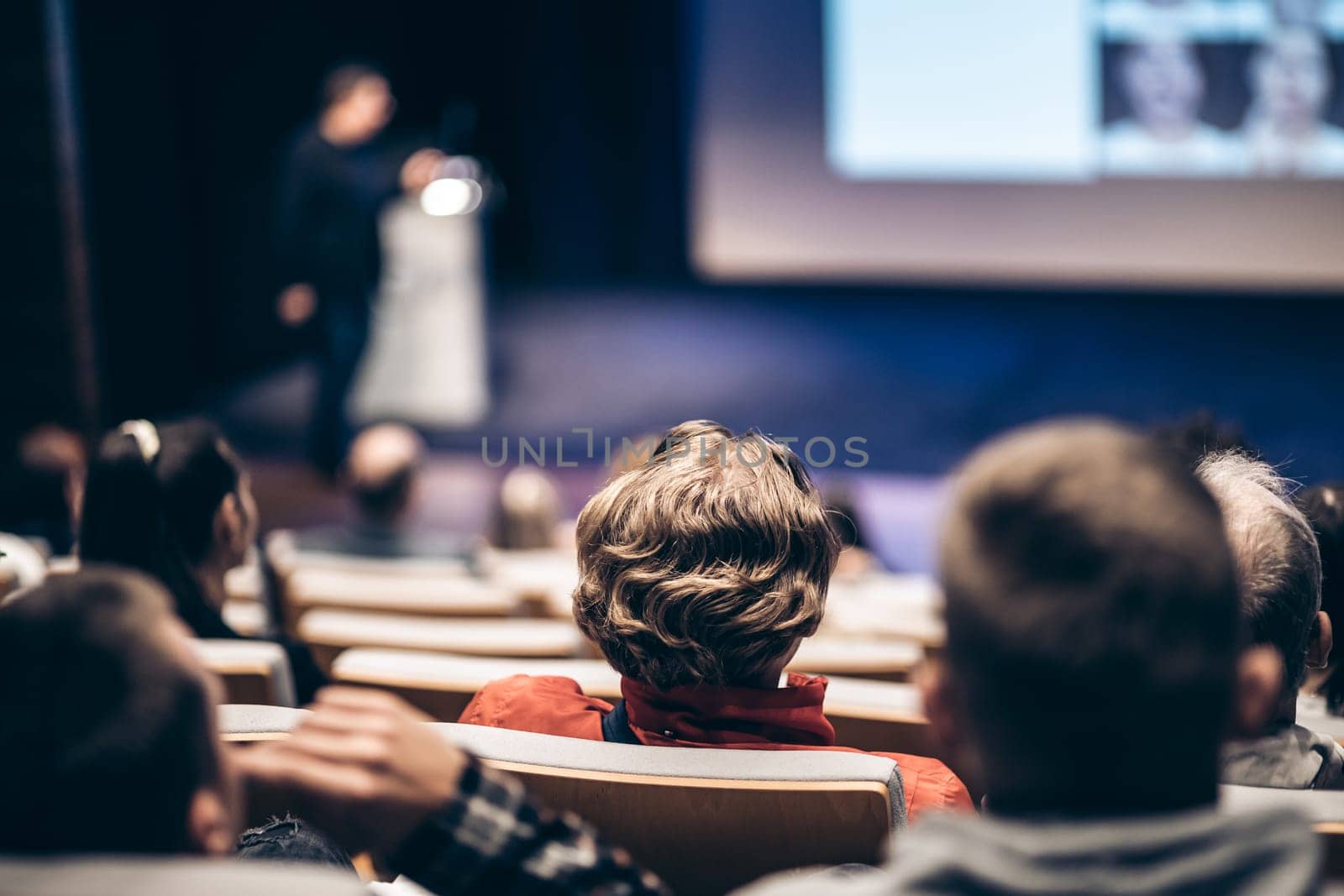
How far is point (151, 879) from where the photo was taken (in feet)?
2.55

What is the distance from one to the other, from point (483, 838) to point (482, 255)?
5.97 m

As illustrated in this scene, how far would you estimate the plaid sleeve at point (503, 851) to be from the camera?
3.11 ft

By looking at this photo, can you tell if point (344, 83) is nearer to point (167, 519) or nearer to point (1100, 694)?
point (167, 519)

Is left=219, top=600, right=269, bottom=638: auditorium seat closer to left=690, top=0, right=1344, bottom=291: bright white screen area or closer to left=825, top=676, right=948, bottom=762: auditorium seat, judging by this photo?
left=825, top=676, right=948, bottom=762: auditorium seat

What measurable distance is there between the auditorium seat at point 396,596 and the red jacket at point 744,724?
4.02 feet

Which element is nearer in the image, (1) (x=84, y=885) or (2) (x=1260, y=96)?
(1) (x=84, y=885)

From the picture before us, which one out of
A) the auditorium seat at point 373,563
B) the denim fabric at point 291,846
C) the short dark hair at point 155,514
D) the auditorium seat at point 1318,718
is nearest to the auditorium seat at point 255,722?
the denim fabric at point 291,846

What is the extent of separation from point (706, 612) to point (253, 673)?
68 cm

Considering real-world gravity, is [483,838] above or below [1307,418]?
above

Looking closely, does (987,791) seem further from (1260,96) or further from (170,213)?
(170,213)

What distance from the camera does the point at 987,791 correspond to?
839 mm

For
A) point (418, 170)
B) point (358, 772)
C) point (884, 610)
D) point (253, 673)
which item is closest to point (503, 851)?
point (358, 772)

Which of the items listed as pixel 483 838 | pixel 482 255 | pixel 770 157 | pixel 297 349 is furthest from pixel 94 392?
pixel 483 838

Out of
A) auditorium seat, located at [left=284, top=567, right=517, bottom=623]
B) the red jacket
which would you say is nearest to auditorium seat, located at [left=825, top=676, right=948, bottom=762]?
the red jacket
